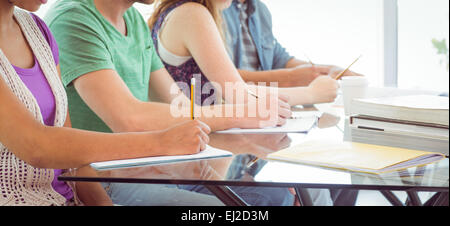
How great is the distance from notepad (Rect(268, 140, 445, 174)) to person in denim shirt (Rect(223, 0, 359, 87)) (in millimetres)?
976

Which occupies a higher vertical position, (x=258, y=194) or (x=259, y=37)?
(x=259, y=37)

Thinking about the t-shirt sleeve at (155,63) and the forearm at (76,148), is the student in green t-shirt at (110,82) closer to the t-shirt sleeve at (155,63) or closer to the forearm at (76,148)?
the t-shirt sleeve at (155,63)

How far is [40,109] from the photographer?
90cm

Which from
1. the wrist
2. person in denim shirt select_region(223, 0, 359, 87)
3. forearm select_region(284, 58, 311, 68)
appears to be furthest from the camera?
forearm select_region(284, 58, 311, 68)

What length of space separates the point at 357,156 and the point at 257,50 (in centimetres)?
138

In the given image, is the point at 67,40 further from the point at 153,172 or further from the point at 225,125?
the point at 153,172

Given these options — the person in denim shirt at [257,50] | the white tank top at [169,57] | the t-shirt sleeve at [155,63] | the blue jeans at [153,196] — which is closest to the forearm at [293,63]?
the person in denim shirt at [257,50]

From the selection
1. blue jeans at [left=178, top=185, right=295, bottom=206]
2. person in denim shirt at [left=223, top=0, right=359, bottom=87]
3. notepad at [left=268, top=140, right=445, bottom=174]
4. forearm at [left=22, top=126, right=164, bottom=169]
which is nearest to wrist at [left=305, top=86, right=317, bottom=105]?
person in denim shirt at [left=223, top=0, right=359, bottom=87]

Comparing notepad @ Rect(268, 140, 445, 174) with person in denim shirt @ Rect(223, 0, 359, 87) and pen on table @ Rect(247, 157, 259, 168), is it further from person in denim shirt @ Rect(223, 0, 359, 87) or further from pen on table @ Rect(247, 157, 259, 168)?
person in denim shirt @ Rect(223, 0, 359, 87)

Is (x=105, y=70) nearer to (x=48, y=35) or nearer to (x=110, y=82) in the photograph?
(x=110, y=82)

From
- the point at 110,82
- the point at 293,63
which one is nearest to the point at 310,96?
the point at 110,82

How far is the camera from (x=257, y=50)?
2.02 m

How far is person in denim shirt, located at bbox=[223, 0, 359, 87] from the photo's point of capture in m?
1.81
